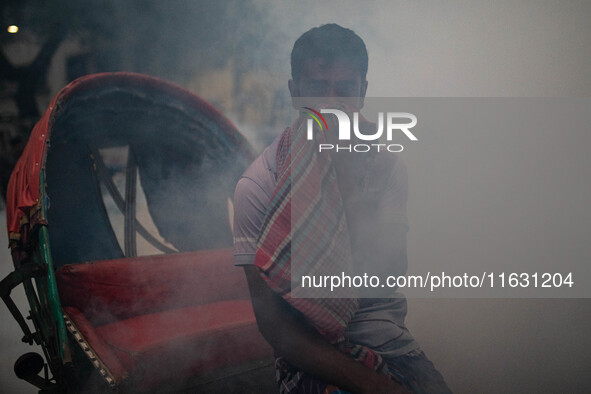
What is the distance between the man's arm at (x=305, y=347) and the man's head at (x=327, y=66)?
46 centimetres

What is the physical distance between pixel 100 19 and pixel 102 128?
0.49 metres

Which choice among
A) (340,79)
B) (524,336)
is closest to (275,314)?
(340,79)

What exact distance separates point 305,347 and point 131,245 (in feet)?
4.68

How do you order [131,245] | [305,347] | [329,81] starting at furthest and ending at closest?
[131,245] < [329,81] < [305,347]

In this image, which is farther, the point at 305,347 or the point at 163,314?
the point at 163,314

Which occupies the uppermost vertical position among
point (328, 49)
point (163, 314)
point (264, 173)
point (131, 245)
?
point (328, 49)

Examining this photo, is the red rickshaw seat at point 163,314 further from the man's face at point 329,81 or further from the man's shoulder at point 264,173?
the man's face at point 329,81

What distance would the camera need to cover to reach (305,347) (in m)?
0.84

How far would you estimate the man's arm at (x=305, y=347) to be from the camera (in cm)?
84

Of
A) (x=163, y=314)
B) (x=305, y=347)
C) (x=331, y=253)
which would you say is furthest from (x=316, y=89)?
(x=163, y=314)

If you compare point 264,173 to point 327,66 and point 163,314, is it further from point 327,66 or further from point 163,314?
point 163,314

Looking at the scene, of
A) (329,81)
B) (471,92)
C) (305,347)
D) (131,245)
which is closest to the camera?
(305,347)

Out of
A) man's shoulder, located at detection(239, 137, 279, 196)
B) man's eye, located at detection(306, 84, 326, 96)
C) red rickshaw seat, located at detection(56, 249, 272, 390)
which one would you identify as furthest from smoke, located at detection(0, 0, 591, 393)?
man's shoulder, located at detection(239, 137, 279, 196)

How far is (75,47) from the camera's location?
1.76 m
